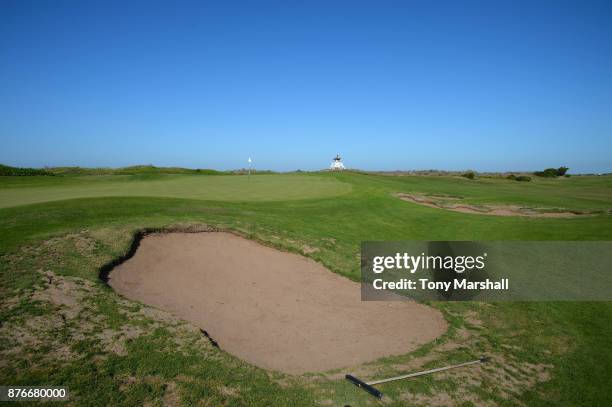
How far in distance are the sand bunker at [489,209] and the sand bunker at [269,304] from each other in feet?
52.0

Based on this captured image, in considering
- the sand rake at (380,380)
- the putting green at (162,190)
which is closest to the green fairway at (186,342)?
the sand rake at (380,380)

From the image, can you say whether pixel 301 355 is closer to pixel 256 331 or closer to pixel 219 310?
pixel 256 331

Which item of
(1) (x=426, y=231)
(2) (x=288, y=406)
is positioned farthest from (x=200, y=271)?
(1) (x=426, y=231)

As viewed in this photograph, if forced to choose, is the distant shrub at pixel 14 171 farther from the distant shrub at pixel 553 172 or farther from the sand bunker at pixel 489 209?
the distant shrub at pixel 553 172

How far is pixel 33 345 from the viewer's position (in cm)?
539

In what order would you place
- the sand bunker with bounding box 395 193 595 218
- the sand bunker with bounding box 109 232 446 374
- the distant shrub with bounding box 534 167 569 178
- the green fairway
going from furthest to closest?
the distant shrub with bounding box 534 167 569 178 < the sand bunker with bounding box 395 193 595 218 < the sand bunker with bounding box 109 232 446 374 < the green fairway

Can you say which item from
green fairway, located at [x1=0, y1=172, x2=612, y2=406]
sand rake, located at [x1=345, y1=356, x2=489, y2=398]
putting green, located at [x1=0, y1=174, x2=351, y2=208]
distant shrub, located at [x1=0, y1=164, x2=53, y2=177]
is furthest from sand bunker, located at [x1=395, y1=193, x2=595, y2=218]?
distant shrub, located at [x1=0, y1=164, x2=53, y2=177]

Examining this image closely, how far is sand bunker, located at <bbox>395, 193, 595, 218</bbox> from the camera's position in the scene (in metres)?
21.4

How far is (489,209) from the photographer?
23234mm

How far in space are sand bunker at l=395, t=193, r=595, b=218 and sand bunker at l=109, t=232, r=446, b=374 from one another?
15.8 metres

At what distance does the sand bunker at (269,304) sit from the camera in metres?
7.10

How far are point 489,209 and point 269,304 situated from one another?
20.2m

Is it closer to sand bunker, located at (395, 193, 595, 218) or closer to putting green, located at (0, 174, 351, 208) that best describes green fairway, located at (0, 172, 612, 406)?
putting green, located at (0, 174, 351, 208)

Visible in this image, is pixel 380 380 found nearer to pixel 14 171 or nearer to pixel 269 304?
pixel 269 304
